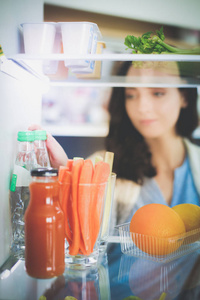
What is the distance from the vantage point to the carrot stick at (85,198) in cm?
88

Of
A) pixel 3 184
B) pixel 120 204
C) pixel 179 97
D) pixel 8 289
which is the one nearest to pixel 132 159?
pixel 120 204

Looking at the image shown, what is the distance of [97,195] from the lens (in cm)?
91

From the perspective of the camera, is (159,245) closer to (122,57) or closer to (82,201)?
(82,201)

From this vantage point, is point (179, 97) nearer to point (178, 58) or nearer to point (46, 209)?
point (178, 58)

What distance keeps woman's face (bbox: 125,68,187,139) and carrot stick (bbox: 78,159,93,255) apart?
0.73 metres

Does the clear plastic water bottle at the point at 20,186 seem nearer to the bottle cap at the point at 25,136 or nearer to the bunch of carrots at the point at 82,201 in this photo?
the bottle cap at the point at 25,136

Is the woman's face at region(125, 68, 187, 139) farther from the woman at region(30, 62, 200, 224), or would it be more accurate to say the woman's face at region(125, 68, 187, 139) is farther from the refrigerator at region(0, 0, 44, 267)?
the refrigerator at region(0, 0, 44, 267)

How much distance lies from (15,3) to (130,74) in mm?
657

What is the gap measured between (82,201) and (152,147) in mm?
768

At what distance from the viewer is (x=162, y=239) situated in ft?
3.17

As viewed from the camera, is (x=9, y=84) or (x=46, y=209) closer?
(x=46, y=209)

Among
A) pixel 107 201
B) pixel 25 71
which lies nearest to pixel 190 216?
pixel 107 201

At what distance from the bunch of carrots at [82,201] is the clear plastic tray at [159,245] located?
0.16 metres

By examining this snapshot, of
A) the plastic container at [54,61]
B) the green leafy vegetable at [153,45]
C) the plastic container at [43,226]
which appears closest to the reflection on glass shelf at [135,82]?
the plastic container at [54,61]
